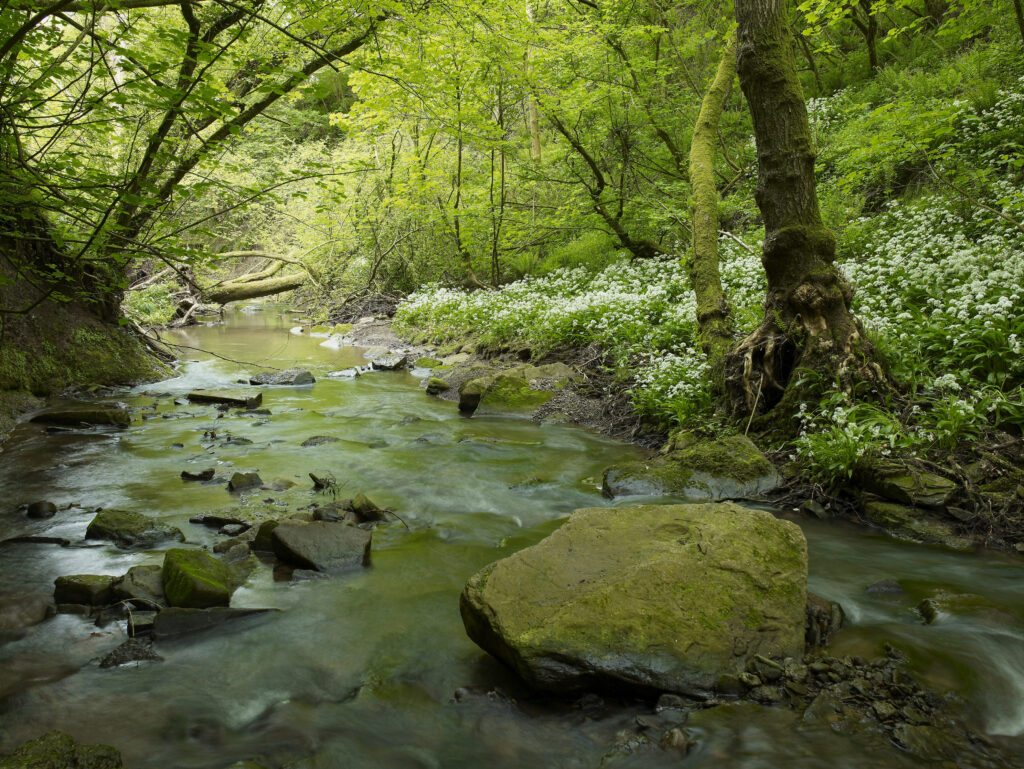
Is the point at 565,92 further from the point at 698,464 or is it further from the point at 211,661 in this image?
the point at 211,661

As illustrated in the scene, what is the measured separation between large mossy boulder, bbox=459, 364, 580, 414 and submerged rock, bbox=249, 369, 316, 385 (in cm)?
429

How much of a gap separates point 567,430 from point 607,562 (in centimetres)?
521

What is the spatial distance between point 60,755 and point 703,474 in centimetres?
521

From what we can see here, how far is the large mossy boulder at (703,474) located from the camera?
230 inches

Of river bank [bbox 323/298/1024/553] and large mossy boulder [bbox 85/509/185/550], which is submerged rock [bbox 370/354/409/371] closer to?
river bank [bbox 323/298/1024/553]

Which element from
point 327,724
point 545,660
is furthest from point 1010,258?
point 327,724

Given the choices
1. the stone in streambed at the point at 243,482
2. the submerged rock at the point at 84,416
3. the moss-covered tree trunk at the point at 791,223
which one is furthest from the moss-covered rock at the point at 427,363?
the moss-covered tree trunk at the point at 791,223

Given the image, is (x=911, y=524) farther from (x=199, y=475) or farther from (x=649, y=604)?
(x=199, y=475)

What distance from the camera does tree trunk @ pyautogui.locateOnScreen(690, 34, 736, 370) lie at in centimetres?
816

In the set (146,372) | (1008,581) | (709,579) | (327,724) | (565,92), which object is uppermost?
(565,92)

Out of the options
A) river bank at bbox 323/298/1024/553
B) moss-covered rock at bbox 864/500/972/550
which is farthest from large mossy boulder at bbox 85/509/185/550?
moss-covered rock at bbox 864/500/972/550

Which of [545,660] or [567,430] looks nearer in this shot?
[545,660]

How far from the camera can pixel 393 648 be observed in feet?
12.2

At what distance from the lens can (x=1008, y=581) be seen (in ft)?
13.5
